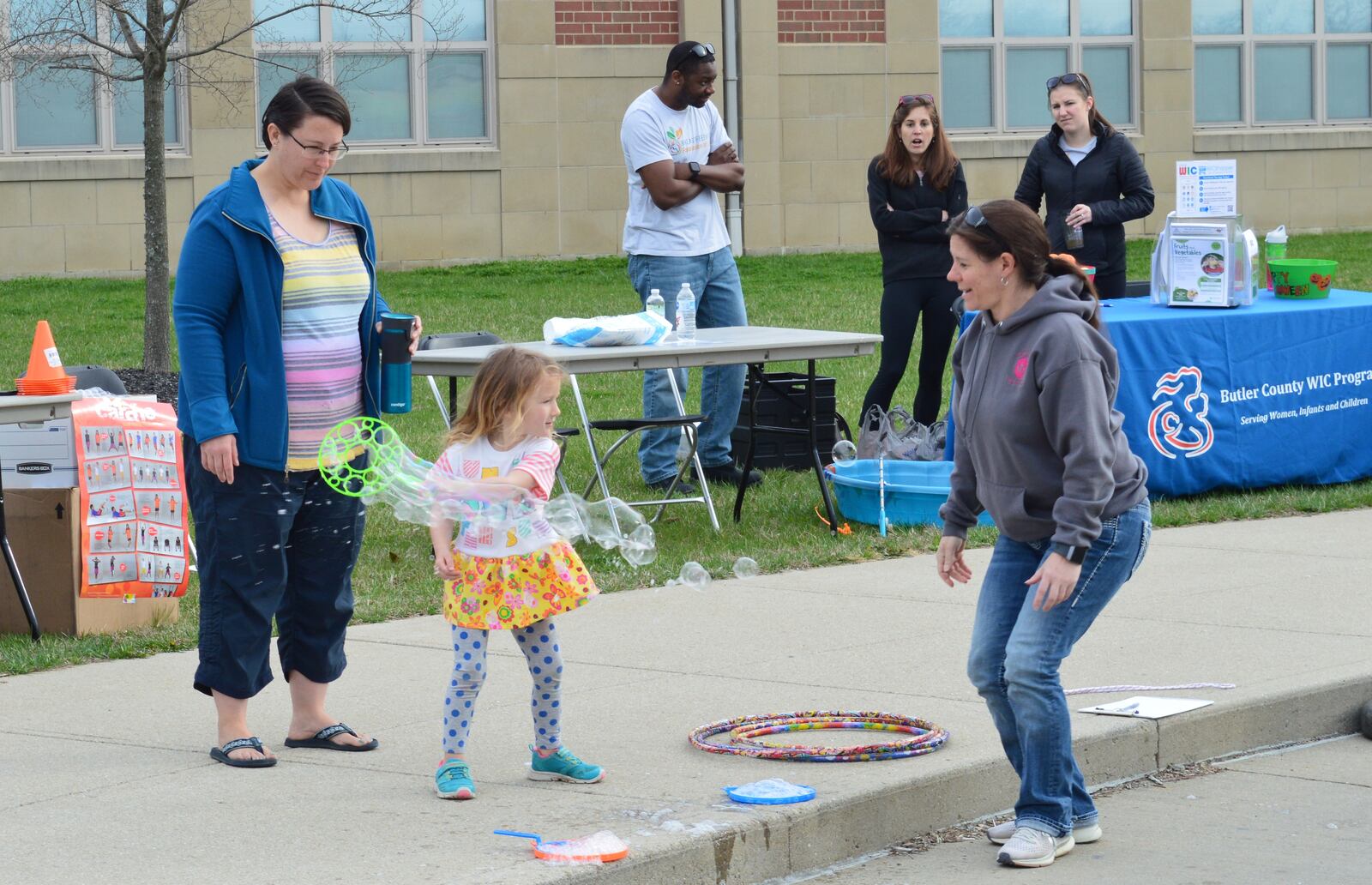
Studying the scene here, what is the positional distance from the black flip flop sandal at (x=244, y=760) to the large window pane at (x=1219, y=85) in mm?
22048

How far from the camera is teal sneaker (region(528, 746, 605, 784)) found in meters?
5.34

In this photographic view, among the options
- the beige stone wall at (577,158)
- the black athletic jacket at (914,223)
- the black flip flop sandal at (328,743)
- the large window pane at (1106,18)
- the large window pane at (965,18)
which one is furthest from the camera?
the large window pane at (1106,18)

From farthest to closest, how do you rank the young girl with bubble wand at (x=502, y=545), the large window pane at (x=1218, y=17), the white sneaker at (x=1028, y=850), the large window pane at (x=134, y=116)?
the large window pane at (x=1218, y=17) → the large window pane at (x=134, y=116) → the young girl with bubble wand at (x=502, y=545) → the white sneaker at (x=1028, y=850)

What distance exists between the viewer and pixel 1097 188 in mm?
10711

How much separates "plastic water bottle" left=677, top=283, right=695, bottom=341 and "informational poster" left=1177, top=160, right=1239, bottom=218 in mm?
2741

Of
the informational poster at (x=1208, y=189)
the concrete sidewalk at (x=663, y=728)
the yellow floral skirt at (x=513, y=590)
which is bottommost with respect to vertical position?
the concrete sidewalk at (x=663, y=728)

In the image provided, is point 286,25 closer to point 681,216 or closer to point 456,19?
point 456,19

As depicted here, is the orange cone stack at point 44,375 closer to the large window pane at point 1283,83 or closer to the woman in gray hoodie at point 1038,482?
the woman in gray hoodie at point 1038,482

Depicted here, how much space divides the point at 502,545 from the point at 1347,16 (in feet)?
78.5

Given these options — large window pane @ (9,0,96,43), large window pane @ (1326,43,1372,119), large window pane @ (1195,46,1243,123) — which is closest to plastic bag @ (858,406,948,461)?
large window pane @ (9,0,96,43)

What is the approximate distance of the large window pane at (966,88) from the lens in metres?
24.3

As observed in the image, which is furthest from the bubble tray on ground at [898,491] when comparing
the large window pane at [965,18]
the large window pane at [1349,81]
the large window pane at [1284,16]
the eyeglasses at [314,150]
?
the large window pane at [1349,81]

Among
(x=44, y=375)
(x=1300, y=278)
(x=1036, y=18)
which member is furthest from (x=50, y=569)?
(x=1036, y=18)

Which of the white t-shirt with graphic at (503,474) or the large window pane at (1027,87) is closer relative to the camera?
the white t-shirt with graphic at (503,474)
